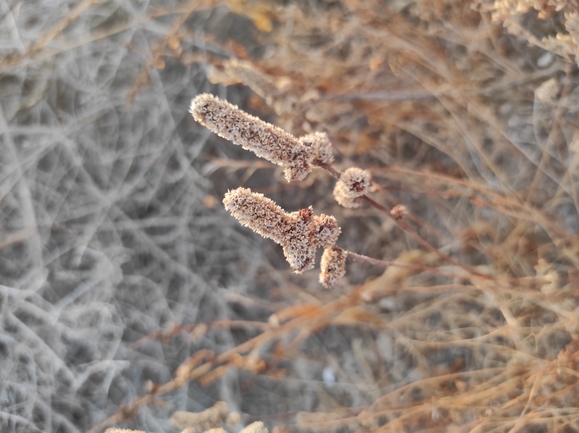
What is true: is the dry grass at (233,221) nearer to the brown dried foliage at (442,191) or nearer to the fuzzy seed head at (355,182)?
the brown dried foliage at (442,191)

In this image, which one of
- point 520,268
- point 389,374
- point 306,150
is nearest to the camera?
point 306,150

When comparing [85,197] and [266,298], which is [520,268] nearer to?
[266,298]

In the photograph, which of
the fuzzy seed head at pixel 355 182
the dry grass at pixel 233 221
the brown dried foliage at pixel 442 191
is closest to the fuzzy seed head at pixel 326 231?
the fuzzy seed head at pixel 355 182

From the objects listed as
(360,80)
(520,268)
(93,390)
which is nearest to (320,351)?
(520,268)

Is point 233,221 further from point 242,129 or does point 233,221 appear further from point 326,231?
point 242,129

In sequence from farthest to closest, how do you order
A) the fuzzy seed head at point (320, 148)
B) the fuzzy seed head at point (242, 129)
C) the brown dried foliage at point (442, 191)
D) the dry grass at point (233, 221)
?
the dry grass at point (233, 221) → the brown dried foliage at point (442, 191) → the fuzzy seed head at point (320, 148) → the fuzzy seed head at point (242, 129)

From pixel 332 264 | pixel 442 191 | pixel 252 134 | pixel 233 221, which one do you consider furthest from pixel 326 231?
pixel 233 221

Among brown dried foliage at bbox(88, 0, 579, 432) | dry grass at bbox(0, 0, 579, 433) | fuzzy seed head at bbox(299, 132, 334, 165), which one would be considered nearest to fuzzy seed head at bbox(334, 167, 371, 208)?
fuzzy seed head at bbox(299, 132, 334, 165)
